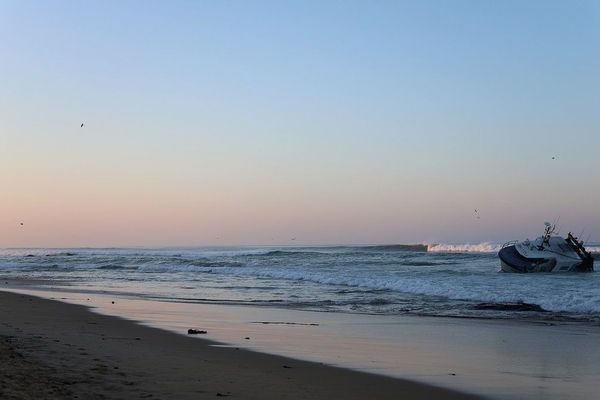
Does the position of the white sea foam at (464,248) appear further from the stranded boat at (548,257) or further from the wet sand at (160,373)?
the wet sand at (160,373)

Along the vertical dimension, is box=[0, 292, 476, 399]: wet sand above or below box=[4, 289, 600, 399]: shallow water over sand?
above

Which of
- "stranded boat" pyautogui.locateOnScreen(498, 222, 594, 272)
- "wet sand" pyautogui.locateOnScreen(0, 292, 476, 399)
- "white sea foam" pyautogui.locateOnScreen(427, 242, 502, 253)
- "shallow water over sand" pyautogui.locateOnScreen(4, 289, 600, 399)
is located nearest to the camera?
"wet sand" pyautogui.locateOnScreen(0, 292, 476, 399)

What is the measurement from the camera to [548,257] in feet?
120

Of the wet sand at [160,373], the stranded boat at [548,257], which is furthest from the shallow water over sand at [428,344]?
the stranded boat at [548,257]

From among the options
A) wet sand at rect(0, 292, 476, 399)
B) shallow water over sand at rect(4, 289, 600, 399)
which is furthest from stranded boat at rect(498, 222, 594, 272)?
wet sand at rect(0, 292, 476, 399)

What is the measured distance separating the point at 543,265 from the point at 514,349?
28.4 metres

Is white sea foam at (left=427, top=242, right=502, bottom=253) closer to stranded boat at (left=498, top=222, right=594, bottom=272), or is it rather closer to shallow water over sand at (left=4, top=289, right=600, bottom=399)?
stranded boat at (left=498, top=222, right=594, bottom=272)

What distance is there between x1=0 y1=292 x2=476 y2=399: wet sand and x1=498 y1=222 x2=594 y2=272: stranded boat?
29533 mm

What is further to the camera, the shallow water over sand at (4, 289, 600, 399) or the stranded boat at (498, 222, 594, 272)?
the stranded boat at (498, 222, 594, 272)

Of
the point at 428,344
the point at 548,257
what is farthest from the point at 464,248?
the point at 428,344

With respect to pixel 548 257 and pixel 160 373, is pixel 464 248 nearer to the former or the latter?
pixel 548 257

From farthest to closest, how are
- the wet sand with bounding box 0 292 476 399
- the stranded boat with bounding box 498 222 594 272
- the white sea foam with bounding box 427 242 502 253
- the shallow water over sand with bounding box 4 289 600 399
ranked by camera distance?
the white sea foam with bounding box 427 242 502 253 → the stranded boat with bounding box 498 222 594 272 → the shallow water over sand with bounding box 4 289 600 399 → the wet sand with bounding box 0 292 476 399

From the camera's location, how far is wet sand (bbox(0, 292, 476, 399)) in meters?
6.19

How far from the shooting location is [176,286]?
26375mm
